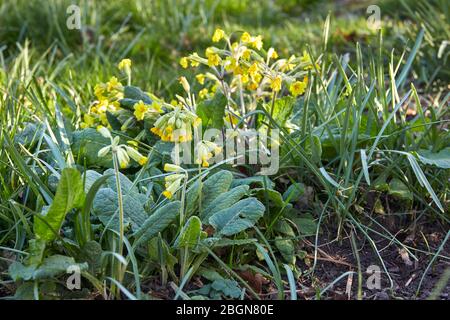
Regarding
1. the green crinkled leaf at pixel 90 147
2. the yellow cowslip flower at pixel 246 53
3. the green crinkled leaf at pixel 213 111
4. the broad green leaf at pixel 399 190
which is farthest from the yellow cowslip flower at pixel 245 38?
the broad green leaf at pixel 399 190

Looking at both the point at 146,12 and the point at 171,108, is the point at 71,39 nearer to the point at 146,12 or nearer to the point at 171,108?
the point at 146,12

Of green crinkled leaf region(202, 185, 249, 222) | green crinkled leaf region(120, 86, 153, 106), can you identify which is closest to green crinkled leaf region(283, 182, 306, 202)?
green crinkled leaf region(202, 185, 249, 222)

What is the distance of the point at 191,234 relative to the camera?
2039mm

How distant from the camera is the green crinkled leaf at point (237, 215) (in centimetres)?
214

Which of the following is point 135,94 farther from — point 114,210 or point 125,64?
point 114,210

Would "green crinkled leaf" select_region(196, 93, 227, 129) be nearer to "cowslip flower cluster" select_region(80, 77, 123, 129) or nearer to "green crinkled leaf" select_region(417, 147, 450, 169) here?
"cowslip flower cluster" select_region(80, 77, 123, 129)

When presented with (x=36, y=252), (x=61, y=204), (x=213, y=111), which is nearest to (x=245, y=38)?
(x=213, y=111)

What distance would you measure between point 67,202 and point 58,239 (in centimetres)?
13

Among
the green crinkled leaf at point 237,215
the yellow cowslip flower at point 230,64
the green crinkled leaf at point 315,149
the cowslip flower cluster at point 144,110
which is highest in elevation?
the yellow cowslip flower at point 230,64

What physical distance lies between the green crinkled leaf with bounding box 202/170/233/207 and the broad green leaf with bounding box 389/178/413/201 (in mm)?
571

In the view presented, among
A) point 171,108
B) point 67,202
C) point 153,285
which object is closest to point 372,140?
point 171,108

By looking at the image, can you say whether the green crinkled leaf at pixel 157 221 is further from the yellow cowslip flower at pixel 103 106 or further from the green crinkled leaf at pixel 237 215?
the yellow cowslip flower at pixel 103 106

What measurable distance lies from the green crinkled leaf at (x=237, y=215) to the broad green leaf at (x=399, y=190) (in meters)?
0.54

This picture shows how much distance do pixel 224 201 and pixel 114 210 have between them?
338 millimetres
